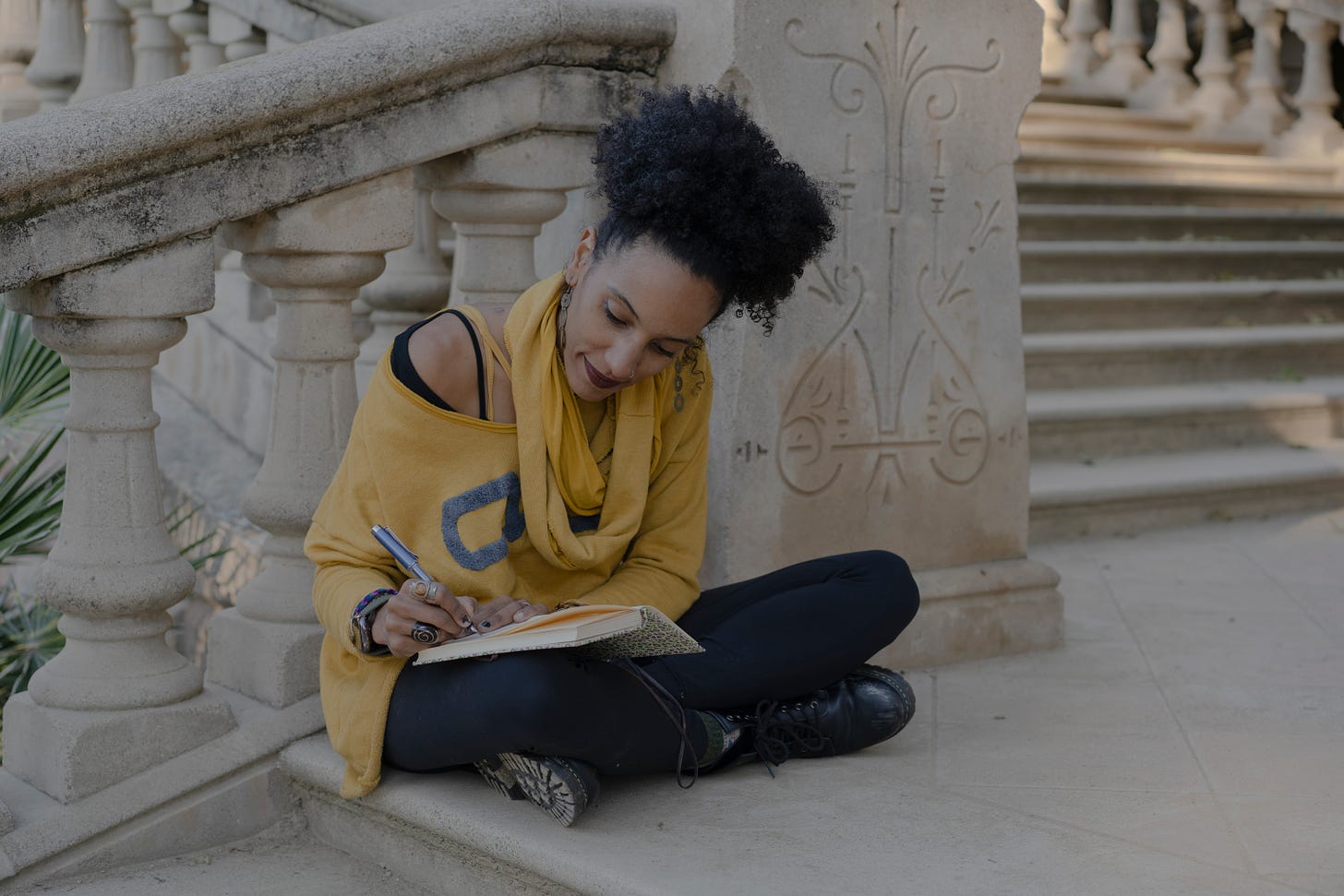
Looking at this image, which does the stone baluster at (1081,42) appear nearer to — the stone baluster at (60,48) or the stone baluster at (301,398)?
the stone baluster at (60,48)

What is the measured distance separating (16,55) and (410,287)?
213 centimetres

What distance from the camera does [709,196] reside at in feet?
7.41

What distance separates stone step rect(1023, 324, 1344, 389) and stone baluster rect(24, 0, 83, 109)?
10.5ft

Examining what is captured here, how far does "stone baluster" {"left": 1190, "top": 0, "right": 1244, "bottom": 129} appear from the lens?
7.88 m

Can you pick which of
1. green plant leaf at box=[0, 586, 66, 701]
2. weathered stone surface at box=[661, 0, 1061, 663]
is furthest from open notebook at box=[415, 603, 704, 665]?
green plant leaf at box=[0, 586, 66, 701]

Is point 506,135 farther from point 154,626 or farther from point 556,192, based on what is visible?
point 154,626

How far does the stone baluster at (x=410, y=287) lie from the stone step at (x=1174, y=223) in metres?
2.99

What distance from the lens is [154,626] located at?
8.38 ft

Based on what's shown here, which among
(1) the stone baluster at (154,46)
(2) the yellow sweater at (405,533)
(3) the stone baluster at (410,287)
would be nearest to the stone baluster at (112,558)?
(2) the yellow sweater at (405,533)

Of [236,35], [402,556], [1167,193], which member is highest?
[236,35]

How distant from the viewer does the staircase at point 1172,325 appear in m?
4.81

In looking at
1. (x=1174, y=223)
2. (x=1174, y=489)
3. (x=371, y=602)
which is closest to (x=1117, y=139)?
(x=1174, y=223)

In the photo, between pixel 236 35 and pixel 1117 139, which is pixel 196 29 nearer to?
pixel 236 35

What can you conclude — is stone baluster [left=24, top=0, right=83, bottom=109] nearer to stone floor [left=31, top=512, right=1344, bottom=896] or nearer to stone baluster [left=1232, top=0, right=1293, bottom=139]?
stone floor [left=31, top=512, right=1344, bottom=896]
